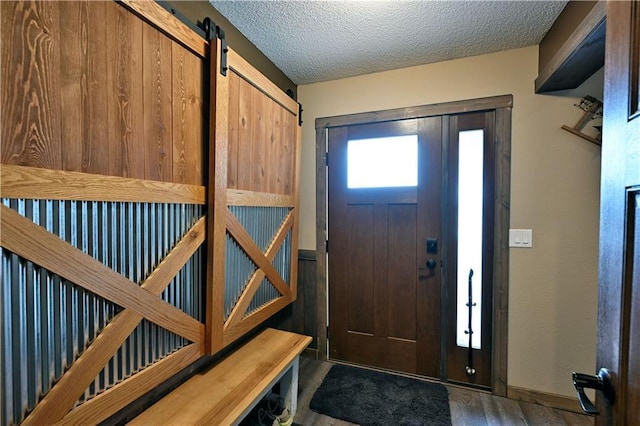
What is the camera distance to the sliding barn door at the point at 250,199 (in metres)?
1.44

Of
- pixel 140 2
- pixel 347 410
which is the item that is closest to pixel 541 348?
pixel 347 410

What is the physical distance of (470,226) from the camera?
7.36 feet

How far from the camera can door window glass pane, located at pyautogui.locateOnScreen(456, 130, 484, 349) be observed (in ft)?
7.28

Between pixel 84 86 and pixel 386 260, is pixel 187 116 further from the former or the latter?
pixel 386 260

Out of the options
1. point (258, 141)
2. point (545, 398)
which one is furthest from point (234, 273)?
point (545, 398)

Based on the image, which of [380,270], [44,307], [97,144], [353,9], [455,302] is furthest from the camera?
[380,270]

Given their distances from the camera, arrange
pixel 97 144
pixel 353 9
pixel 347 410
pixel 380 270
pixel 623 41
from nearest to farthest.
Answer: pixel 623 41
pixel 97 144
pixel 353 9
pixel 347 410
pixel 380 270

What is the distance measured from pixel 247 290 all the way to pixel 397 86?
6.83ft

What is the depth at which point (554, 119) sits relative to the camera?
2.01m

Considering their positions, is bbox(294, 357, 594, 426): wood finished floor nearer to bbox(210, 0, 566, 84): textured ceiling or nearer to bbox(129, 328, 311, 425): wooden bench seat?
A: bbox(129, 328, 311, 425): wooden bench seat

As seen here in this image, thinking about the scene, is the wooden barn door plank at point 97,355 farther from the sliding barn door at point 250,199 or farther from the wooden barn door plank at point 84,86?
the wooden barn door plank at point 84,86

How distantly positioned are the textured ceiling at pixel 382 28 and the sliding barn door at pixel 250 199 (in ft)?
1.28

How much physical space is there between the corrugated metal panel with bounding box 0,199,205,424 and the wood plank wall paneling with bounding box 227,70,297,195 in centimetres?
53

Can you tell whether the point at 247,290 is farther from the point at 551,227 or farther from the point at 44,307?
the point at 551,227
